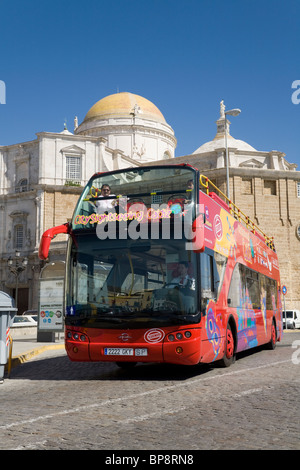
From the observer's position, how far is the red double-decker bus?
8617mm

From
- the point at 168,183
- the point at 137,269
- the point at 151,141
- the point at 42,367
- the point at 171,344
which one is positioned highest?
the point at 151,141

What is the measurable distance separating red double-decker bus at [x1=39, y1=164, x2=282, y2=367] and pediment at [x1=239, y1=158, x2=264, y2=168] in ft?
139

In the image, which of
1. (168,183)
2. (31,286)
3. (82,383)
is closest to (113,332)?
(82,383)

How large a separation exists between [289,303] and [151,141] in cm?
2594

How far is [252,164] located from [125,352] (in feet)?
148

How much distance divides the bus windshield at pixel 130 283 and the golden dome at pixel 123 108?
55009 millimetres

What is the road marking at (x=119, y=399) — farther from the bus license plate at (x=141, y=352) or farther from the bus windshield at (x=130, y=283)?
the bus windshield at (x=130, y=283)

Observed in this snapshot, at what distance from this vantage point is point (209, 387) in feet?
26.4

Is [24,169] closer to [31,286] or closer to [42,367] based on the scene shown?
[31,286]

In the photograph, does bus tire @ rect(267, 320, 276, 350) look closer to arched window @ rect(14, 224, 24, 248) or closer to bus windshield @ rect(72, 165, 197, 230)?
bus windshield @ rect(72, 165, 197, 230)

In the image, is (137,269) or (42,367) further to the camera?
(42,367)

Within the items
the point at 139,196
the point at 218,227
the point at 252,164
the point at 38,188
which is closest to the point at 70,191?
the point at 38,188

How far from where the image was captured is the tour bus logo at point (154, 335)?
8.59m

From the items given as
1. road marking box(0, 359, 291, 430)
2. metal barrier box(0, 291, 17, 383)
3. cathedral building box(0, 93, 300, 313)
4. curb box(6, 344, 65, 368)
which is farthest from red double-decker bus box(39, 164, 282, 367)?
cathedral building box(0, 93, 300, 313)
